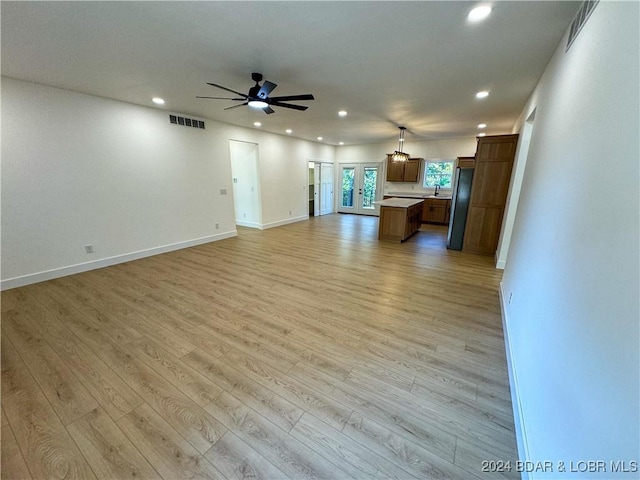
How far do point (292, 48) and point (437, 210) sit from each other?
273 inches

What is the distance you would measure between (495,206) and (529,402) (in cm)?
412

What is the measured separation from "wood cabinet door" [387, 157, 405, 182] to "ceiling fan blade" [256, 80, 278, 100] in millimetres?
6584

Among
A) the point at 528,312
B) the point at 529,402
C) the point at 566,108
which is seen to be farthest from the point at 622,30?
the point at 529,402

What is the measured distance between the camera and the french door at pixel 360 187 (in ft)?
31.5

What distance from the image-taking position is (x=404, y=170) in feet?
28.1

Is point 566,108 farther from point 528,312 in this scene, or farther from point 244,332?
point 244,332

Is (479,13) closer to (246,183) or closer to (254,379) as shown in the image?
(254,379)

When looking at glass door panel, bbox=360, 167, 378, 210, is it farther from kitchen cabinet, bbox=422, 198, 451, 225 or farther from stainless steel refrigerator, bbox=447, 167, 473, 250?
stainless steel refrigerator, bbox=447, 167, 473, 250

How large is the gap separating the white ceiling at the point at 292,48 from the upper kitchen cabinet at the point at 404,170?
4.35 metres

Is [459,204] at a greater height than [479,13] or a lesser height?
lesser

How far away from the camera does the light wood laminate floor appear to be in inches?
54.9

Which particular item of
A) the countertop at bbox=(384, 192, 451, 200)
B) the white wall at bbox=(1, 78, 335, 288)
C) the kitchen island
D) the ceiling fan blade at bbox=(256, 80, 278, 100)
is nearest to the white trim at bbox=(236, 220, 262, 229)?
the white wall at bbox=(1, 78, 335, 288)

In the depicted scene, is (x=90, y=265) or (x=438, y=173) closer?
(x=90, y=265)

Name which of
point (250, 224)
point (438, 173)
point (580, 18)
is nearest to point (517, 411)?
point (580, 18)
